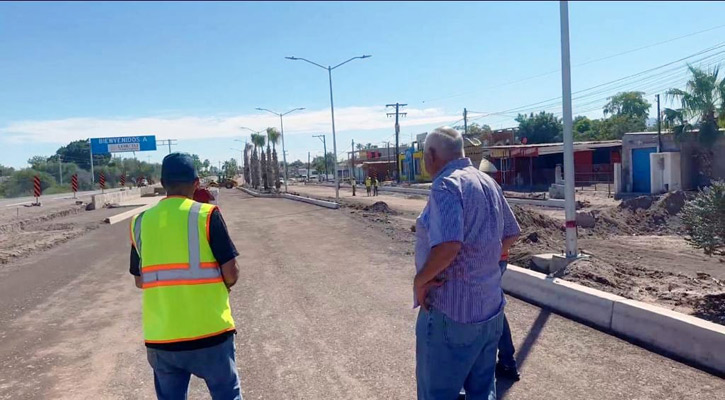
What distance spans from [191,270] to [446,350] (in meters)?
1.33

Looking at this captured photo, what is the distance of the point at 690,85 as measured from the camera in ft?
89.4

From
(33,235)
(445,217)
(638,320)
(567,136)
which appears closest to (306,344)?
(638,320)

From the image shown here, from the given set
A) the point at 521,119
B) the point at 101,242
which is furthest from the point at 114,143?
the point at 101,242

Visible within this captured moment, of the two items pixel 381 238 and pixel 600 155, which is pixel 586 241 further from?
pixel 600 155

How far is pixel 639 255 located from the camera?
12.7 m

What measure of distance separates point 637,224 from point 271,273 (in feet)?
42.6

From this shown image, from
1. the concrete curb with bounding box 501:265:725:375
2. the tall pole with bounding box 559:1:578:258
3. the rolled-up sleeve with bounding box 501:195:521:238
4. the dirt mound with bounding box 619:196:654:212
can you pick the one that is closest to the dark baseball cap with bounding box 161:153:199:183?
the rolled-up sleeve with bounding box 501:195:521:238

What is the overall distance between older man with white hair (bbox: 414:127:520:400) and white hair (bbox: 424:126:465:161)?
120 mm

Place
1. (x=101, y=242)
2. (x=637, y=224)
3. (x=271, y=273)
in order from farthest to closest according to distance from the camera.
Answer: (x=637, y=224) → (x=101, y=242) → (x=271, y=273)

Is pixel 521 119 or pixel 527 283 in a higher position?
pixel 521 119

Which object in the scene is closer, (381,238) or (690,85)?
(381,238)

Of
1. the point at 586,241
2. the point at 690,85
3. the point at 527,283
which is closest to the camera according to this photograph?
the point at 527,283

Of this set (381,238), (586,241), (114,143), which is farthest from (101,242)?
(114,143)

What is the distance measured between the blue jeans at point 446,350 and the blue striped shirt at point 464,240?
6 centimetres
